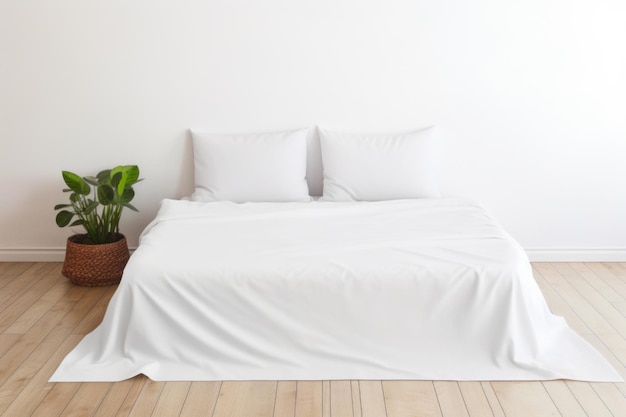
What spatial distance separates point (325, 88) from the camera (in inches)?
165

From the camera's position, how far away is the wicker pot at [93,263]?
3.93 metres

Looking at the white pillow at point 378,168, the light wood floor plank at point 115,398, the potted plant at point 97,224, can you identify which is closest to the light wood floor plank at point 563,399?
the white pillow at point 378,168

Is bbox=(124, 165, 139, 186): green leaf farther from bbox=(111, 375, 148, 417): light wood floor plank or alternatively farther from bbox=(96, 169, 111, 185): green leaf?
bbox=(111, 375, 148, 417): light wood floor plank

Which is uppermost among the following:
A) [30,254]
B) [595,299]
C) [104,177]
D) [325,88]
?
[325,88]

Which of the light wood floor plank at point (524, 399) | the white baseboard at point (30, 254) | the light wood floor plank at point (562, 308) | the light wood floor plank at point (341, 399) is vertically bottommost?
the white baseboard at point (30, 254)

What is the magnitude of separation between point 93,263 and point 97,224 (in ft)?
Answer: 0.74

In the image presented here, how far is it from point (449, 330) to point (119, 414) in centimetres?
136

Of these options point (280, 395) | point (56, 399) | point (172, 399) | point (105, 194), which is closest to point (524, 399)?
point (280, 395)

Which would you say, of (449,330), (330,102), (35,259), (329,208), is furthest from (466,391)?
(35,259)

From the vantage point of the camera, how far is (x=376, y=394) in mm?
2893

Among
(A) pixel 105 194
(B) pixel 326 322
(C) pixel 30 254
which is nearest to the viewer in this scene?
(B) pixel 326 322

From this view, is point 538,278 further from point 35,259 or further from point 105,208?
point 35,259

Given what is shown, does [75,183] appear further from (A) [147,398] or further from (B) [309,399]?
(B) [309,399]

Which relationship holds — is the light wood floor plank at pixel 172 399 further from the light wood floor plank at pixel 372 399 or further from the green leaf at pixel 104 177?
the green leaf at pixel 104 177
